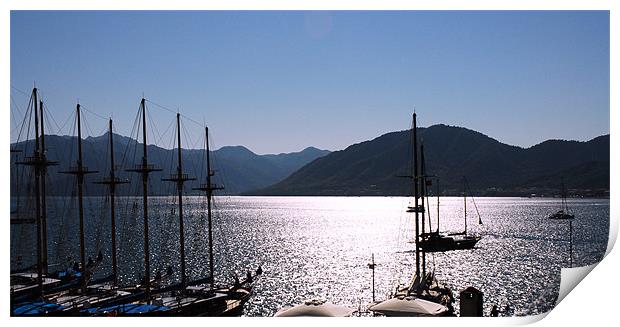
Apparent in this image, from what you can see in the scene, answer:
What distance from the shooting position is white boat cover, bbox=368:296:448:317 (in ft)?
57.4

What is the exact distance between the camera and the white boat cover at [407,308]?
17.5 meters

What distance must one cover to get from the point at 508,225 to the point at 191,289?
74.9 meters

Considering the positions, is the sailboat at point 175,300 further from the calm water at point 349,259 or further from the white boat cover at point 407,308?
the white boat cover at point 407,308

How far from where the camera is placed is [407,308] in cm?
1764

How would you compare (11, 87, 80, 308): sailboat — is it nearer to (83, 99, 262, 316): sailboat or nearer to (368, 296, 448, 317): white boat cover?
(83, 99, 262, 316): sailboat

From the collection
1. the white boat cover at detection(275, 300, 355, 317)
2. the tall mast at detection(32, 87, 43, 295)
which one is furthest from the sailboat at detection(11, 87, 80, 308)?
the white boat cover at detection(275, 300, 355, 317)

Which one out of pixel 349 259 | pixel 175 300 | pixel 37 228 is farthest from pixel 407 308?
pixel 349 259

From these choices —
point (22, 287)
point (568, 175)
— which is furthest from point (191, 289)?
point (568, 175)

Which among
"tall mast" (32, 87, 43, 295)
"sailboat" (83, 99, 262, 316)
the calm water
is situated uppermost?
"tall mast" (32, 87, 43, 295)
